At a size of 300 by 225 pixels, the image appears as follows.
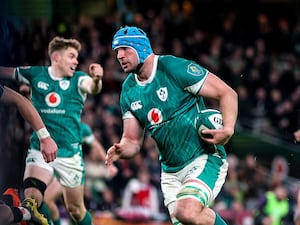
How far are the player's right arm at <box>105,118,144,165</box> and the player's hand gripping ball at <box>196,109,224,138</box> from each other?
0.54 metres

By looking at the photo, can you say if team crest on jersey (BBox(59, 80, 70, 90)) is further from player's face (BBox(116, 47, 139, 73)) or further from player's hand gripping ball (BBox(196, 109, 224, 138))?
player's hand gripping ball (BBox(196, 109, 224, 138))

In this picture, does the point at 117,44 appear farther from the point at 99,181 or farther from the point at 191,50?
the point at 191,50

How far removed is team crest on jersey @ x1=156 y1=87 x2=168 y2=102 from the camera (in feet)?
27.5

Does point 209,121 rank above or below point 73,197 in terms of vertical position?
above

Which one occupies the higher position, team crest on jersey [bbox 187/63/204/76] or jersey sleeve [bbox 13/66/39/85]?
team crest on jersey [bbox 187/63/204/76]

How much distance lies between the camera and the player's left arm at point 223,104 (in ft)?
26.1

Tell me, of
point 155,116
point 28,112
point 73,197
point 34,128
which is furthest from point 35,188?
point 155,116

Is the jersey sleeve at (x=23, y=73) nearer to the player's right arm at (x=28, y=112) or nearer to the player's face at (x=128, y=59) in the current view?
the player's right arm at (x=28, y=112)

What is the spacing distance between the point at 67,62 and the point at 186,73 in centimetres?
216

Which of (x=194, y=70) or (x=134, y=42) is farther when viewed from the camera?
(x=134, y=42)

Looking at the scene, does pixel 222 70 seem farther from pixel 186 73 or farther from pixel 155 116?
pixel 186 73

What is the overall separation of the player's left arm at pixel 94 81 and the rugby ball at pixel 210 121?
1.61 m

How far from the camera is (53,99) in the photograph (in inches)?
394

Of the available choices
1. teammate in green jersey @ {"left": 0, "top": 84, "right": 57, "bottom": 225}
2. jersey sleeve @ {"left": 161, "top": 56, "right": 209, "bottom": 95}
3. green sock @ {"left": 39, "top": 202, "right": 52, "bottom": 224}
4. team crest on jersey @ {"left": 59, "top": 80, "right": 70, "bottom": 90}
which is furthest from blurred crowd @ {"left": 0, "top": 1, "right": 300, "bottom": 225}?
jersey sleeve @ {"left": 161, "top": 56, "right": 209, "bottom": 95}
